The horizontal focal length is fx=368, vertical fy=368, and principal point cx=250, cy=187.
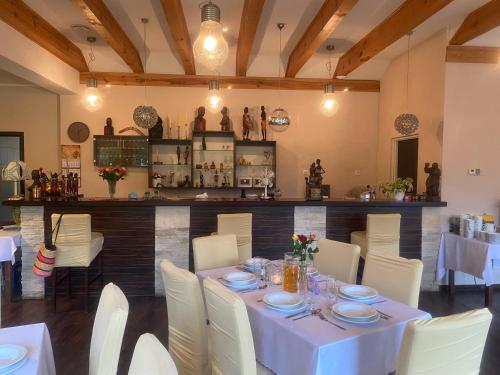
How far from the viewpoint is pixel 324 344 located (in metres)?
1.61

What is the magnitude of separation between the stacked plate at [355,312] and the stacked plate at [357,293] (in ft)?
0.24

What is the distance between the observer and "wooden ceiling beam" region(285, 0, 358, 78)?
3727mm

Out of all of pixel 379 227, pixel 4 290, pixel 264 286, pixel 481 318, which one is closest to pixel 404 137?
pixel 379 227

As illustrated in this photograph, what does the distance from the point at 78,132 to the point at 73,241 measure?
331 cm

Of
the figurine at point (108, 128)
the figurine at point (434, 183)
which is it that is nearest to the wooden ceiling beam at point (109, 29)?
the figurine at point (108, 128)

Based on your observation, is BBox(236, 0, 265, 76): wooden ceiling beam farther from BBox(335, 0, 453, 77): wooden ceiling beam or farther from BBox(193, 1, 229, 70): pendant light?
BBox(335, 0, 453, 77): wooden ceiling beam

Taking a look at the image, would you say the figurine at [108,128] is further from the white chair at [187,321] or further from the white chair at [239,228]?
the white chair at [187,321]

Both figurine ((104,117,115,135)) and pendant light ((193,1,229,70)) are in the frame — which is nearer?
pendant light ((193,1,229,70))

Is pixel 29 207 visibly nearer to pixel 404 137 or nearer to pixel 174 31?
pixel 174 31

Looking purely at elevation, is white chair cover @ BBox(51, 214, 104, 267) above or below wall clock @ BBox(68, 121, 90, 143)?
below

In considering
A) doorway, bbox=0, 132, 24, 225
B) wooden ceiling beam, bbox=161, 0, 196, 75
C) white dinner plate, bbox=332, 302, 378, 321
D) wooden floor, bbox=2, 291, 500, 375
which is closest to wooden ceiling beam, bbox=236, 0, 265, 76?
wooden ceiling beam, bbox=161, 0, 196, 75

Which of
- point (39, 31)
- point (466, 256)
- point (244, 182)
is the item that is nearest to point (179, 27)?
point (39, 31)

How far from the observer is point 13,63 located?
434 cm

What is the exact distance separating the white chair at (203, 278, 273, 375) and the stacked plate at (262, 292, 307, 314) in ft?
1.04
